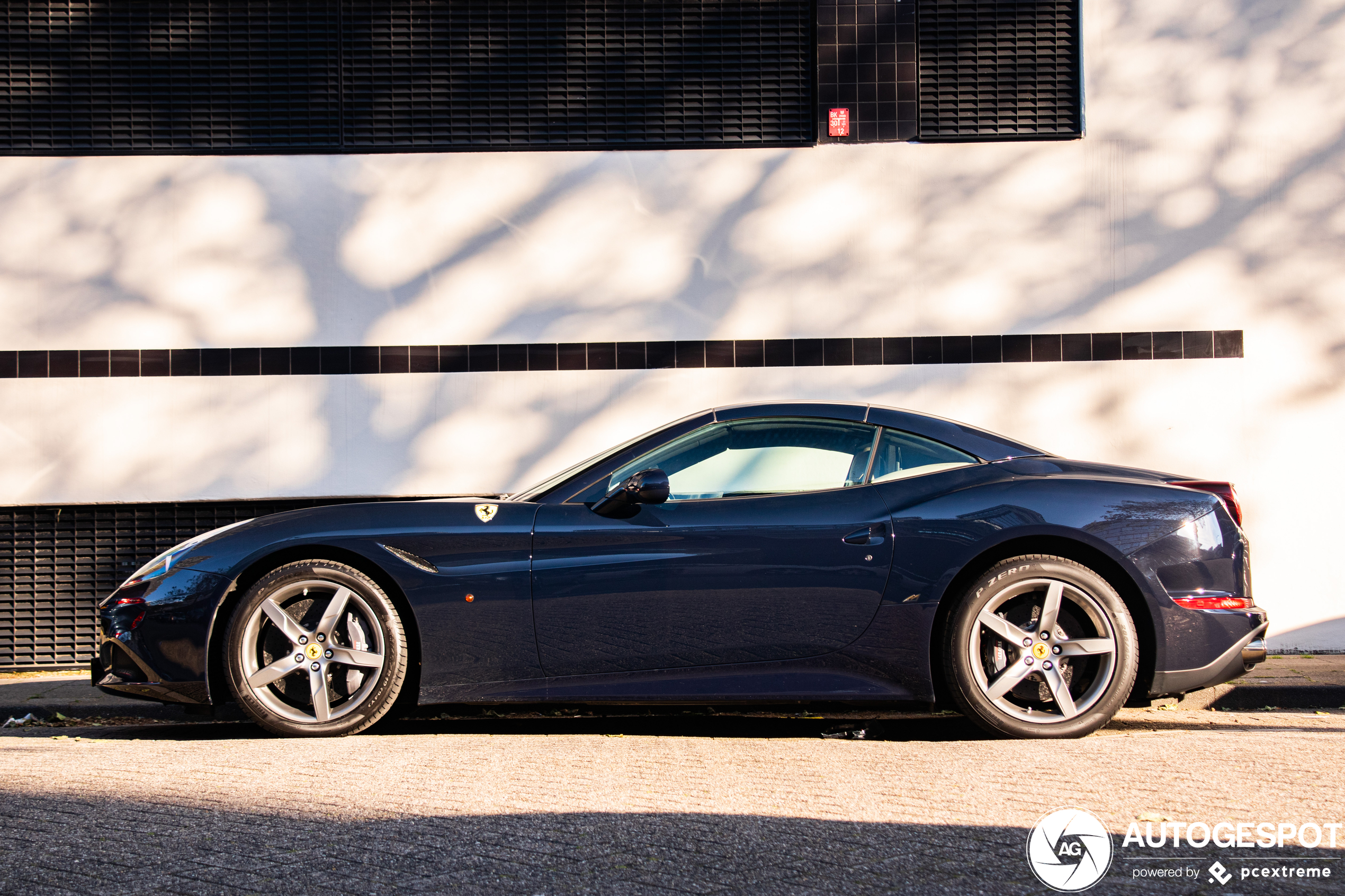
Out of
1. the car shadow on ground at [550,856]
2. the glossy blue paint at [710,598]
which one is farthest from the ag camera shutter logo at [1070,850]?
the glossy blue paint at [710,598]

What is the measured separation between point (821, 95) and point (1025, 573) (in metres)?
4.32

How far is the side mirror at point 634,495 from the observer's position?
403 cm

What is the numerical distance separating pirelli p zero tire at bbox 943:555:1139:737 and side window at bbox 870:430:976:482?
465 millimetres

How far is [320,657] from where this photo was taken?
4137 millimetres

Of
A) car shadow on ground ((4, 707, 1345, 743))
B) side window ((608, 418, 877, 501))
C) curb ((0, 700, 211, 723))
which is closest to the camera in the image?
side window ((608, 418, 877, 501))

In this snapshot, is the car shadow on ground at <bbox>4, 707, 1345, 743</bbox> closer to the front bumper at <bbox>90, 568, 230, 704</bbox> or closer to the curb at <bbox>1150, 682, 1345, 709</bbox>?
the curb at <bbox>1150, 682, 1345, 709</bbox>

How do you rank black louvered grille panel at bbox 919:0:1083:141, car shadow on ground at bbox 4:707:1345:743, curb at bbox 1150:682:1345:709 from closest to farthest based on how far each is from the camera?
car shadow on ground at bbox 4:707:1345:743
curb at bbox 1150:682:1345:709
black louvered grille panel at bbox 919:0:1083:141

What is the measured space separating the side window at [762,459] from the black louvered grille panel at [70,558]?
3.46 meters

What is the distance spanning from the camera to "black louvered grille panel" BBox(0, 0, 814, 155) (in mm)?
7254

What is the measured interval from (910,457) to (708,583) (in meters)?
1.00

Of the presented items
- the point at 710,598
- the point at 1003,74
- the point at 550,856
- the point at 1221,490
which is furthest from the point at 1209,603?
the point at 1003,74

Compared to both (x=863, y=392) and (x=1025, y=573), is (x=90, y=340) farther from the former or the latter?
(x=1025, y=573)

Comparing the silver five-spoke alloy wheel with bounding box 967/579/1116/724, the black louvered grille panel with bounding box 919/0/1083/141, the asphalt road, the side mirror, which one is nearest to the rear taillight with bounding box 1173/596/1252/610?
the silver five-spoke alloy wheel with bounding box 967/579/1116/724

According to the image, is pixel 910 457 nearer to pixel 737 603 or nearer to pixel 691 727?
pixel 737 603
